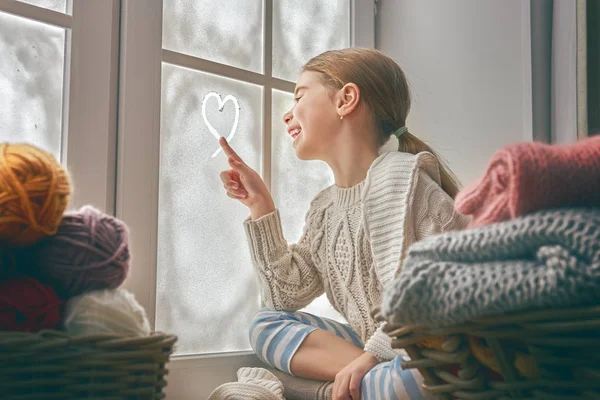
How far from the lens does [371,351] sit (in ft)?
3.64

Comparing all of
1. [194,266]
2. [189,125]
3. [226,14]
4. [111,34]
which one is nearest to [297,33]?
[226,14]

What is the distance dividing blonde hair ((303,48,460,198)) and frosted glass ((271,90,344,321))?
0.16 meters

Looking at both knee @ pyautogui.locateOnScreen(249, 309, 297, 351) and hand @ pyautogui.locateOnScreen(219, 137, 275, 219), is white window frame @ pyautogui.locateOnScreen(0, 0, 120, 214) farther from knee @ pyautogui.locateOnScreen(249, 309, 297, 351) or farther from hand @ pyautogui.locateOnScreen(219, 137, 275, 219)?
knee @ pyautogui.locateOnScreen(249, 309, 297, 351)

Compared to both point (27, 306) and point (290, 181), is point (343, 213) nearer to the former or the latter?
point (290, 181)

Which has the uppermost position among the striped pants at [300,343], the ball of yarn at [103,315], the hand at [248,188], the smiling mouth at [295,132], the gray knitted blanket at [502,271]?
the smiling mouth at [295,132]

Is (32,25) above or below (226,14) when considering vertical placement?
below

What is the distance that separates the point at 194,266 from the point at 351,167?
39 cm

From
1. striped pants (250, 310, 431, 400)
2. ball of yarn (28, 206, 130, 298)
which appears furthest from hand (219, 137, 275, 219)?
ball of yarn (28, 206, 130, 298)

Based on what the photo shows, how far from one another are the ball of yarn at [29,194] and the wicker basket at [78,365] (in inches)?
4.4

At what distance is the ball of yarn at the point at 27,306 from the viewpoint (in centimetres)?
67

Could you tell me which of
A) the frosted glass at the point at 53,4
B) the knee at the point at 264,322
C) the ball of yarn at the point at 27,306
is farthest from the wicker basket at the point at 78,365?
the frosted glass at the point at 53,4

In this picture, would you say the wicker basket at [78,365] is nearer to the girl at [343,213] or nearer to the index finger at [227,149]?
the girl at [343,213]

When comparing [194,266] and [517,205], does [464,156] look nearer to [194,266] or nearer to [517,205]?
[194,266]

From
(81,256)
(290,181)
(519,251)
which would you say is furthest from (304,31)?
(519,251)
